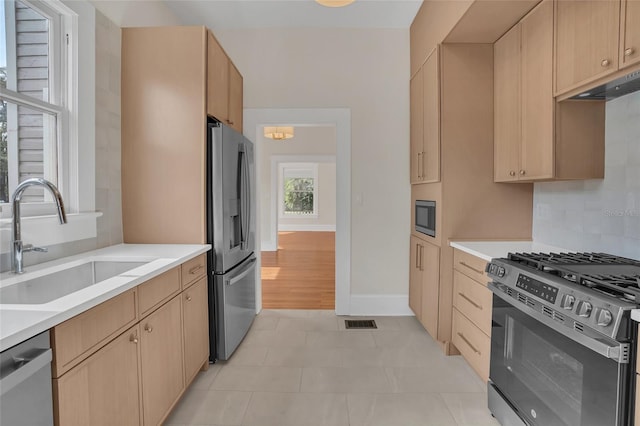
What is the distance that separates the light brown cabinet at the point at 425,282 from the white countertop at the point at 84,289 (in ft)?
5.69

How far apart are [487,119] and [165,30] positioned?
2.37m

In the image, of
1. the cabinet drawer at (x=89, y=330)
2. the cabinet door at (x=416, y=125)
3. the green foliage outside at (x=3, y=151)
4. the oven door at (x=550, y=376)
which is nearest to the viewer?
the cabinet drawer at (x=89, y=330)

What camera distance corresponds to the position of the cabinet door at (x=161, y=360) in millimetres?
1614

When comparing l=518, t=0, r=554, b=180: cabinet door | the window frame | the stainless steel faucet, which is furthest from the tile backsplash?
the window frame

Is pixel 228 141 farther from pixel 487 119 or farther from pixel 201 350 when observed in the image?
pixel 487 119

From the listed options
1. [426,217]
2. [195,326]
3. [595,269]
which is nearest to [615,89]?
[595,269]

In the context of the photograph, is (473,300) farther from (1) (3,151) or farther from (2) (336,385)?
(1) (3,151)

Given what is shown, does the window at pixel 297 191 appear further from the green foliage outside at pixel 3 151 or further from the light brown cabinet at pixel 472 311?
the green foliage outside at pixel 3 151

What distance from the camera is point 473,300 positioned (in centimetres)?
231

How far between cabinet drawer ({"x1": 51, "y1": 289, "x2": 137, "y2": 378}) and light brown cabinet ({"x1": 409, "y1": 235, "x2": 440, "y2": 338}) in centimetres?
214

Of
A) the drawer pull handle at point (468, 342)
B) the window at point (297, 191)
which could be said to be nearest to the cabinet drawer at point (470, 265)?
the drawer pull handle at point (468, 342)

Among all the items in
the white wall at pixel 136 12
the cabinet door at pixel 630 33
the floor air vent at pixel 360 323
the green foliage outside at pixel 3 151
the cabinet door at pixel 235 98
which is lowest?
the floor air vent at pixel 360 323

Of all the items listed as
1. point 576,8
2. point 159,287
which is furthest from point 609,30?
point 159,287

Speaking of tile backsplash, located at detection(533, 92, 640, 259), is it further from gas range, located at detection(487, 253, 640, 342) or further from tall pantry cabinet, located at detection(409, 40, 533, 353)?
tall pantry cabinet, located at detection(409, 40, 533, 353)
